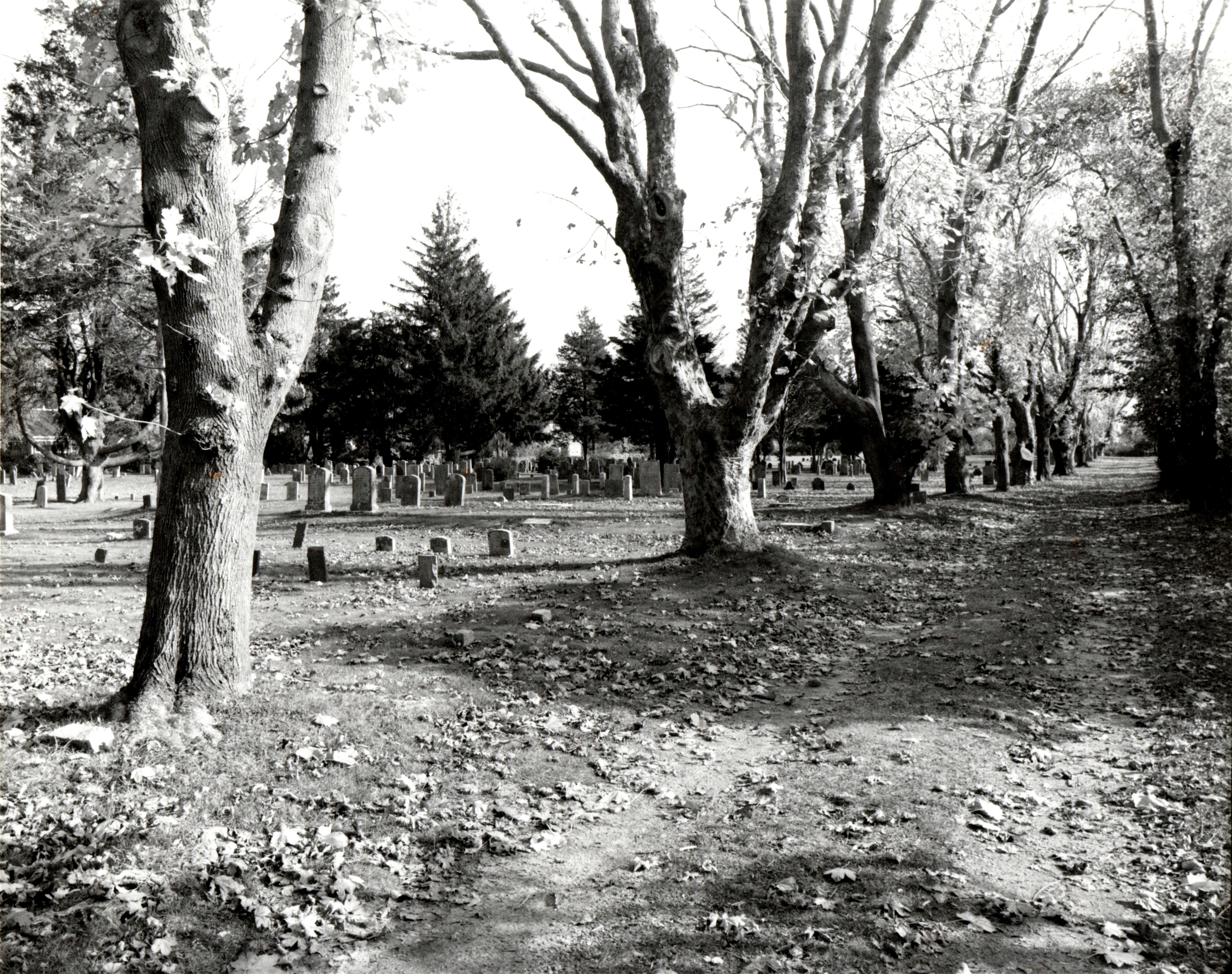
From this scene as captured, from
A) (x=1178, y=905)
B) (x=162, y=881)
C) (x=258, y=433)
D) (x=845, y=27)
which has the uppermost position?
(x=845, y=27)

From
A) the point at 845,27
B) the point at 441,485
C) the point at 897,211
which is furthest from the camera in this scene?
the point at 441,485

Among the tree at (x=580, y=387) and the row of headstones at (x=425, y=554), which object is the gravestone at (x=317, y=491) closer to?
the row of headstones at (x=425, y=554)

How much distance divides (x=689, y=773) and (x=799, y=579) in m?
5.98

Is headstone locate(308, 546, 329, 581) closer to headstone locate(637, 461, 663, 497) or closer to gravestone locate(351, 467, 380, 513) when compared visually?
gravestone locate(351, 467, 380, 513)

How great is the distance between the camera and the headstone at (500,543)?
13.5 m

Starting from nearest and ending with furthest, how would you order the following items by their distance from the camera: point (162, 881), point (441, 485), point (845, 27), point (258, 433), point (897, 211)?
point (162, 881) < point (258, 433) < point (845, 27) < point (897, 211) < point (441, 485)

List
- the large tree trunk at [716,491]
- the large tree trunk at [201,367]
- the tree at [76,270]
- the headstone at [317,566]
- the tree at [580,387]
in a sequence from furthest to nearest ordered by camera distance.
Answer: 1. the tree at [580,387]
2. the large tree trunk at [716,491]
3. the headstone at [317,566]
4. the tree at [76,270]
5. the large tree trunk at [201,367]

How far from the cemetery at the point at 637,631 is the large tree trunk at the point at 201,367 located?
3 cm

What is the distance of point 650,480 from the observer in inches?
1148

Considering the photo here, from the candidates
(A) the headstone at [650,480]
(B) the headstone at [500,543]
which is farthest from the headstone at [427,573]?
(A) the headstone at [650,480]

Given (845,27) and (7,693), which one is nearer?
(7,693)

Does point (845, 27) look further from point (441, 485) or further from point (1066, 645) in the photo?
point (441, 485)

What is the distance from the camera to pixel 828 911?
3980mm

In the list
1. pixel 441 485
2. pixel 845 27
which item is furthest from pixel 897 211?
pixel 441 485
